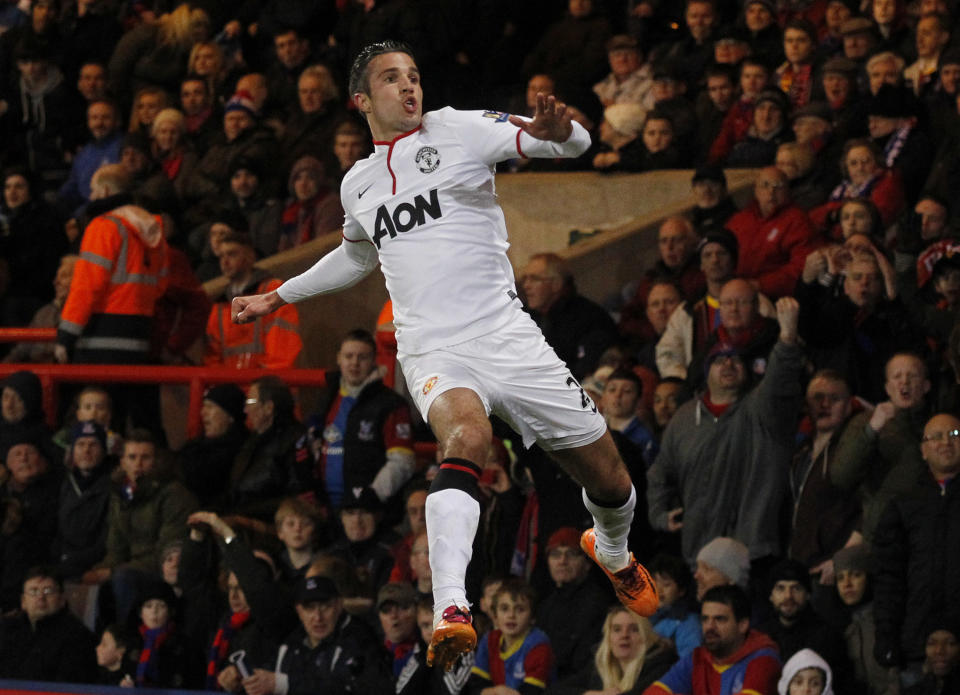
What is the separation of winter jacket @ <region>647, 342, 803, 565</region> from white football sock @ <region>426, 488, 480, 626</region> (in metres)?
3.30

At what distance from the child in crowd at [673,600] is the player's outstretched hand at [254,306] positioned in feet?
8.64

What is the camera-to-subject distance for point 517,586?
8.67 meters

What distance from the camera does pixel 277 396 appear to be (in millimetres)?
10398

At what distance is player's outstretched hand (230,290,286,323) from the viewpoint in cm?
698

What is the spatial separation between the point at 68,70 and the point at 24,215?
2.76 metres

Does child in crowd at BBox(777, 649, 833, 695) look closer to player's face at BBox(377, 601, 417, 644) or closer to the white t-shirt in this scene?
player's face at BBox(377, 601, 417, 644)

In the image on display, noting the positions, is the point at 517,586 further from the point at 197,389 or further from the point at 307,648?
the point at 197,389

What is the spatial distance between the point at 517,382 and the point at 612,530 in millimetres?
879

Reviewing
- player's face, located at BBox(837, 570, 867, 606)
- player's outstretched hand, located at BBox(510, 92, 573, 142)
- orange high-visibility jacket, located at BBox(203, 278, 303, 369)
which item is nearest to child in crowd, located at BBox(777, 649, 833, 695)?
player's face, located at BBox(837, 570, 867, 606)

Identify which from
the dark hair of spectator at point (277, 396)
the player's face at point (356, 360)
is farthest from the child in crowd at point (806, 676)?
the dark hair of spectator at point (277, 396)

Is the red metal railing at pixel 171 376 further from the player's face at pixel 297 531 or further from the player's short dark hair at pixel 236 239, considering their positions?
the player's face at pixel 297 531

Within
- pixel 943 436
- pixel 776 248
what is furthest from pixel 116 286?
Result: pixel 943 436

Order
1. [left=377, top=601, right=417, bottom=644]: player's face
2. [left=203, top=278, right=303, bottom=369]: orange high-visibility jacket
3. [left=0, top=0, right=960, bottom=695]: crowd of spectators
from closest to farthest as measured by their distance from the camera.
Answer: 1. [left=0, top=0, right=960, bottom=695]: crowd of spectators
2. [left=377, top=601, right=417, bottom=644]: player's face
3. [left=203, top=278, right=303, bottom=369]: orange high-visibility jacket

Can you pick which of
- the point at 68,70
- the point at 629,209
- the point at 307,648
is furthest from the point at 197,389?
the point at 68,70
